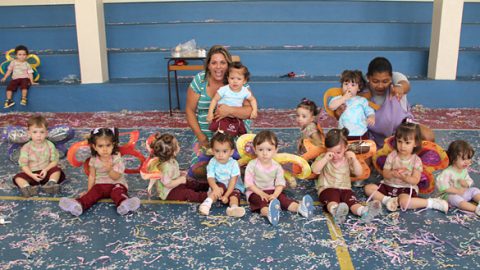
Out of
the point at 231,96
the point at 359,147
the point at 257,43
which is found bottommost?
the point at 359,147

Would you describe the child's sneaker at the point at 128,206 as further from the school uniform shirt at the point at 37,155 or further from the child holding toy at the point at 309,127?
the child holding toy at the point at 309,127

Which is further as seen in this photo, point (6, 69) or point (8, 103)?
point (6, 69)

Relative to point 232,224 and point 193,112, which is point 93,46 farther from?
point 232,224

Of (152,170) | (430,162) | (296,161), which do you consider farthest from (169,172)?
(430,162)

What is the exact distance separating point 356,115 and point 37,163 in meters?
2.97

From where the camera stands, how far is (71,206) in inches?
149

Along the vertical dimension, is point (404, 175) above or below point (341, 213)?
above

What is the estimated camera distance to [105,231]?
3.57 meters

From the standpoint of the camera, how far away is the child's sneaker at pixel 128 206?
3.86 m

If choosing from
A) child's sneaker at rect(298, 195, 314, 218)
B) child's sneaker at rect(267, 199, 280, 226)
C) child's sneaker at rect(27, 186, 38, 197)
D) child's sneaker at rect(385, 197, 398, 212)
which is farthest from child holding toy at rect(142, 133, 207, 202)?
child's sneaker at rect(385, 197, 398, 212)

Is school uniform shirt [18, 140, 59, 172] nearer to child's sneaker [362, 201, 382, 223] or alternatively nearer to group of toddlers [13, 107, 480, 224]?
group of toddlers [13, 107, 480, 224]

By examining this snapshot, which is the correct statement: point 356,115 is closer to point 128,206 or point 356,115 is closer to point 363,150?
point 363,150

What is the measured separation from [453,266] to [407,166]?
42.7 inches

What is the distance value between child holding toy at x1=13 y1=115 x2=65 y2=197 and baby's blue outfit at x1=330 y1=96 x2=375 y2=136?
8.92ft
